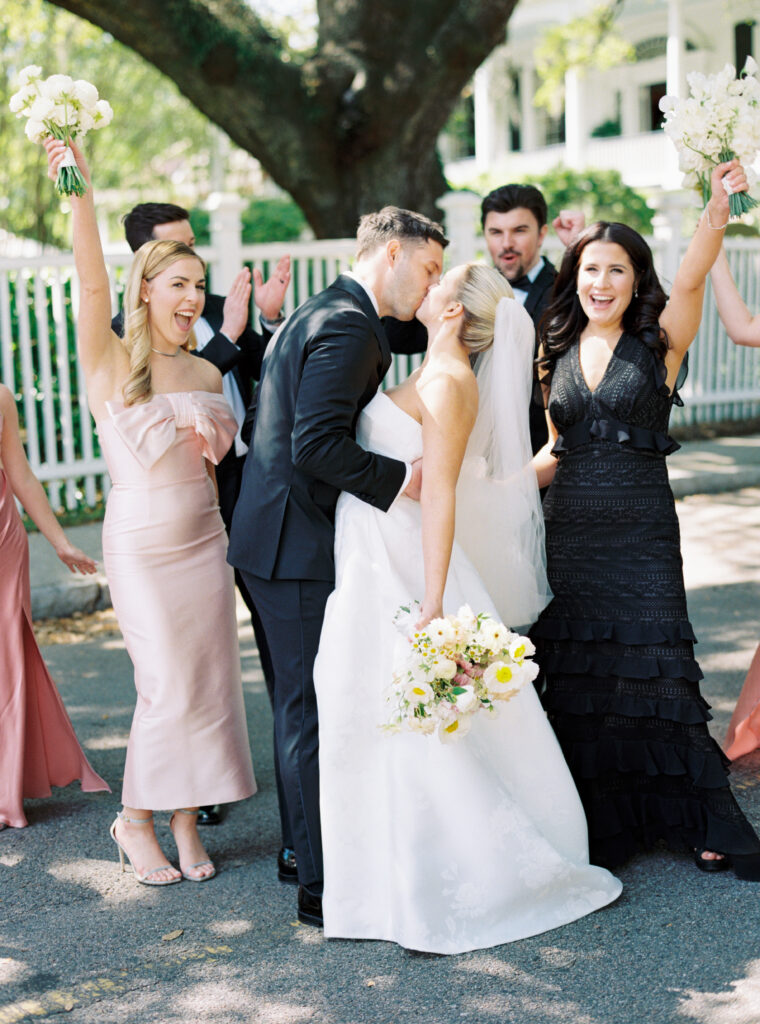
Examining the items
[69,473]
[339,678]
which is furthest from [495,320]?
[69,473]

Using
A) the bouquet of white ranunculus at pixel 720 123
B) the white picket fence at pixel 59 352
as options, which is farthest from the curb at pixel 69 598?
the bouquet of white ranunculus at pixel 720 123

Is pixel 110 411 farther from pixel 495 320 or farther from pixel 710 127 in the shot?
pixel 710 127

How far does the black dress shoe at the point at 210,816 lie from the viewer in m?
4.63

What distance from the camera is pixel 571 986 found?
325cm

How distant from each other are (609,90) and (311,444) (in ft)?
91.2

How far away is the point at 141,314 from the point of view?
4.14m

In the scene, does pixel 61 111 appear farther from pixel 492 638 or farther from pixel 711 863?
pixel 711 863

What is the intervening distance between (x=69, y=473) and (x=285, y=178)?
386cm

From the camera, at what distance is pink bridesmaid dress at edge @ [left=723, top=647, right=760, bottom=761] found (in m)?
4.75

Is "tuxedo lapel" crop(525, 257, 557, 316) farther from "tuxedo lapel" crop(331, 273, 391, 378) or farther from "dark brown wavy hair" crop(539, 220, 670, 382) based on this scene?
"tuxedo lapel" crop(331, 273, 391, 378)

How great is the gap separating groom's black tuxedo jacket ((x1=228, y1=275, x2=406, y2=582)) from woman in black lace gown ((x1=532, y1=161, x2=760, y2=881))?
33.5 inches

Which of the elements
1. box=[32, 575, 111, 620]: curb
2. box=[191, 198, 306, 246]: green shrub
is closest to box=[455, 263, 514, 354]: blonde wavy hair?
box=[32, 575, 111, 620]: curb

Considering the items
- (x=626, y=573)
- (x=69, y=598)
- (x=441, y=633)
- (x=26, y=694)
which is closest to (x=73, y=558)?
(x=26, y=694)

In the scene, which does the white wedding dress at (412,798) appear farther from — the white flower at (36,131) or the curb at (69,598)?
the curb at (69,598)
